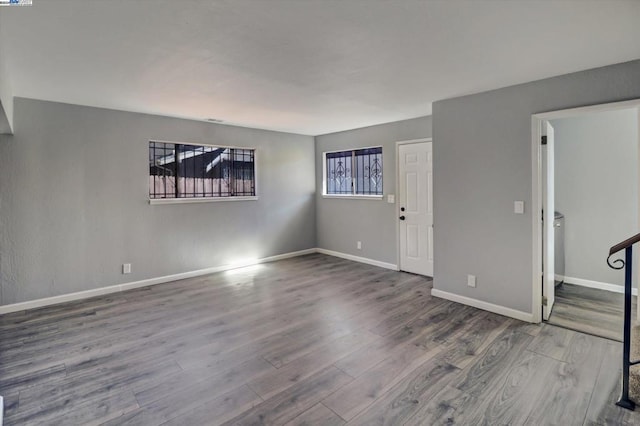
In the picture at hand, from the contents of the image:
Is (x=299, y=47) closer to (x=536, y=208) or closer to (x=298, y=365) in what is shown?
(x=298, y=365)

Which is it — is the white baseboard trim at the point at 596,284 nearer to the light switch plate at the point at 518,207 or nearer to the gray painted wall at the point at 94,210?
the light switch plate at the point at 518,207

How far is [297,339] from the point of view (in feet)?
10.2

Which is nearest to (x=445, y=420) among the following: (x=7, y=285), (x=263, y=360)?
(x=263, y=360)

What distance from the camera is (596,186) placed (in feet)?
14.0

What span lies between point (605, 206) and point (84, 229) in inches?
266

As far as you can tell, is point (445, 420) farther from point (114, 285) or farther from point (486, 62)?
point (114, 285)

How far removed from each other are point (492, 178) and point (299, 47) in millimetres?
2538

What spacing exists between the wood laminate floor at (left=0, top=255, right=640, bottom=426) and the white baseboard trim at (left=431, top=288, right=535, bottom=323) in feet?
0.39

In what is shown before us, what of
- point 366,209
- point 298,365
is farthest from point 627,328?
point 366,209

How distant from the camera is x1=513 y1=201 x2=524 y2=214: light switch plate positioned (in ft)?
11.2

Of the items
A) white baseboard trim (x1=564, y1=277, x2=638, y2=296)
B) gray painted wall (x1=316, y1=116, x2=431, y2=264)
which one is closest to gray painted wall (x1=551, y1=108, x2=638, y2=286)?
white baseboard trim (x1=564, y1=277, x2=638, y2=296)

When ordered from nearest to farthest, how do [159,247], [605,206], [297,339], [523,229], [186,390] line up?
[186,390] < [297,339] < [523,229] < [605,206] < [159,247]

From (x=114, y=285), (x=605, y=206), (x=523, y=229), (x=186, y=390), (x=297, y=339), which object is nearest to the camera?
(x=186, y=390)

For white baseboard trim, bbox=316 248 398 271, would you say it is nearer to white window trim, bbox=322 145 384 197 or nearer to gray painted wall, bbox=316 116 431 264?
gray painted wall, bbox=316 116 431 264
